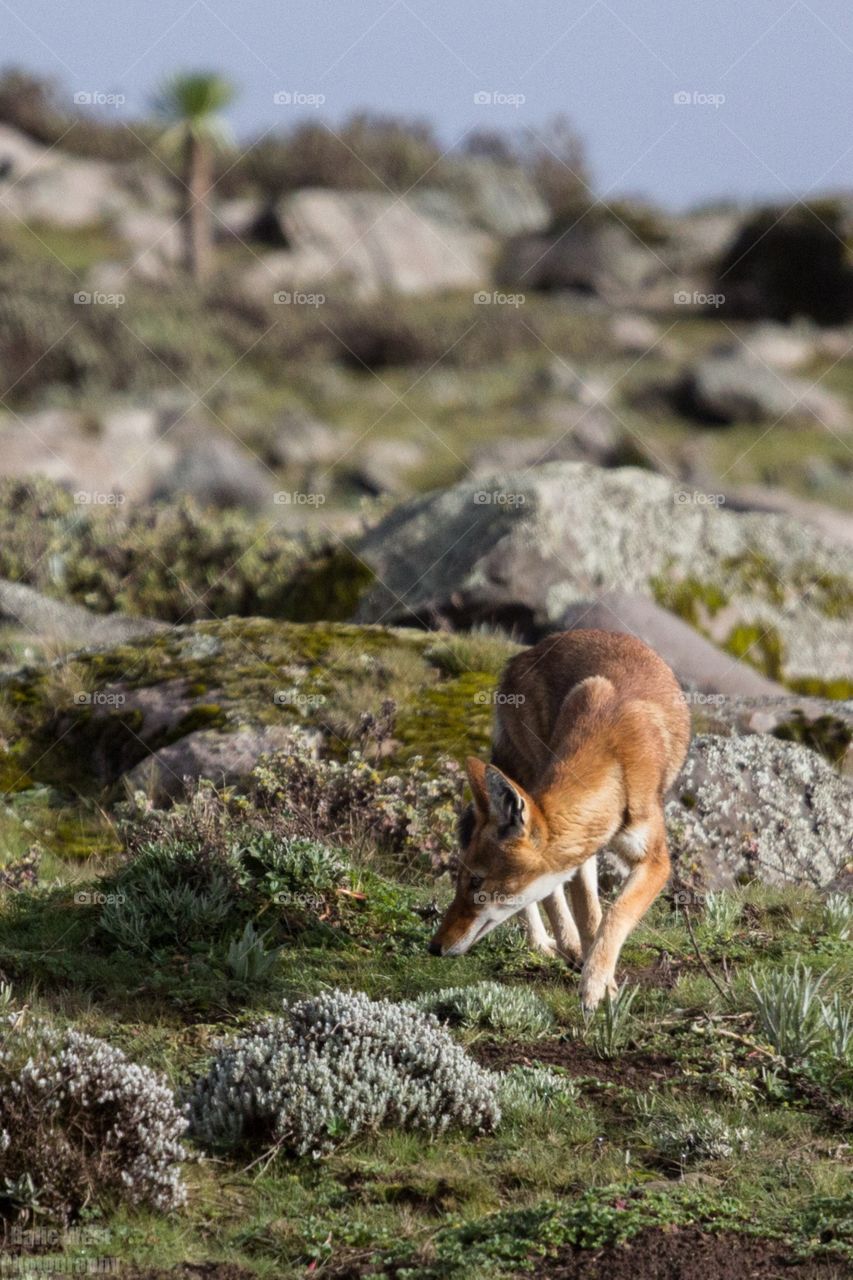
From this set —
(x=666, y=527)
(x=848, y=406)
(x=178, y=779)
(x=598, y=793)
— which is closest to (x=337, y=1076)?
(x=598, y=793)

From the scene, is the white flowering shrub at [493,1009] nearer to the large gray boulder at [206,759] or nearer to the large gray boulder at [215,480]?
the large gray boulder at [206,759]

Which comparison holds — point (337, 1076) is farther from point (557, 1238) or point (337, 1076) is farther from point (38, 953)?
point (38, 953)

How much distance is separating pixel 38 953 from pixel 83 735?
3.50 metres

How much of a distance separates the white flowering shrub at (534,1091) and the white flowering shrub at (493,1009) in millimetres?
413

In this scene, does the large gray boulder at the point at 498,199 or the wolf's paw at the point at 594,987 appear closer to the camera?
the wolf's paw at the point at 594,987

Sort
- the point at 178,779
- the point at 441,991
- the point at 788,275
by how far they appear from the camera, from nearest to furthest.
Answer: the point at 441,991
the point at 178,779
the point at 788,275

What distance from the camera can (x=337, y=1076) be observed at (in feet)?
18.4

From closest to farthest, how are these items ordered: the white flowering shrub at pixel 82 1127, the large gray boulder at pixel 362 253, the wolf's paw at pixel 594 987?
the white flowering shrub at pixel 82 1127
the wolf's paw at pixel 594 987
the large gray boulder at pixel 362 253

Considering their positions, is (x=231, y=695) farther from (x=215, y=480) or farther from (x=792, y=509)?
(x=215, y=480)

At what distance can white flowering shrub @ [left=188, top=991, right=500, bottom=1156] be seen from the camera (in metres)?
5.43

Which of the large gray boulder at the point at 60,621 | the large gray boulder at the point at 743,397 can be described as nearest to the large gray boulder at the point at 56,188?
the large gray boulder at the point at 743,397

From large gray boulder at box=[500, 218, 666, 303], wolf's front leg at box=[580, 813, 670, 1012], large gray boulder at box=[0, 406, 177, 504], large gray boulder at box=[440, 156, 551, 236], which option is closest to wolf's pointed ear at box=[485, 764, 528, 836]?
wolf's front leg at box=[580, 813, 670, 1012]

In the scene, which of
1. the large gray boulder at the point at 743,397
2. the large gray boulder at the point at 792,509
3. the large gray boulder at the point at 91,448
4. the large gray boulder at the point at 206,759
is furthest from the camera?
the large gray boulder at the point at 743,397

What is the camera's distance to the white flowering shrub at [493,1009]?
20.8 feet
